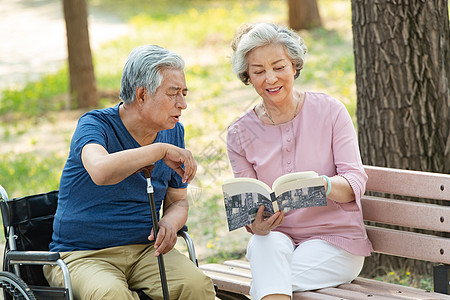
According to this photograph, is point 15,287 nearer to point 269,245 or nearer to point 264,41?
point 269,245

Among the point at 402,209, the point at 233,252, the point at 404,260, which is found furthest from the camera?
the point at 233,252

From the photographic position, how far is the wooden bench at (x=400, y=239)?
3125 millimetres

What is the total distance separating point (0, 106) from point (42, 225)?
332 inches

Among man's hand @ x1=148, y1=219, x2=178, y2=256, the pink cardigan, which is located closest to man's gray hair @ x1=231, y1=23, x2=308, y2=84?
the pink cardigan

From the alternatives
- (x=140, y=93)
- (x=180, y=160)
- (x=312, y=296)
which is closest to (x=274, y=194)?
(x=180, y=160)

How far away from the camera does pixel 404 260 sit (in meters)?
4.33

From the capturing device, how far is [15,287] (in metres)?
3.01

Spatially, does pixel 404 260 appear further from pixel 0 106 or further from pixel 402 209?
pixel 0 106

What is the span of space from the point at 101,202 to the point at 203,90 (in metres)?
7.72

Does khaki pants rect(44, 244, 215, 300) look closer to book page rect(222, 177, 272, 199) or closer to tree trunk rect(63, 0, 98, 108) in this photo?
book page rect(222, 177, 272, 199)

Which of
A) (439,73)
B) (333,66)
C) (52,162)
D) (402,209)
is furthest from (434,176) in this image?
(333,66)

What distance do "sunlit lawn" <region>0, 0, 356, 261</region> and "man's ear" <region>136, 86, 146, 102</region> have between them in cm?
121

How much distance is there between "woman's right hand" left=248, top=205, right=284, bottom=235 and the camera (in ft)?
9.92

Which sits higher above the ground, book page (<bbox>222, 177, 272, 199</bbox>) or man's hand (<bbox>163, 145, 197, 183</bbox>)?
man's hand (<bbox>163, 145, 197, 183</bbox>)
